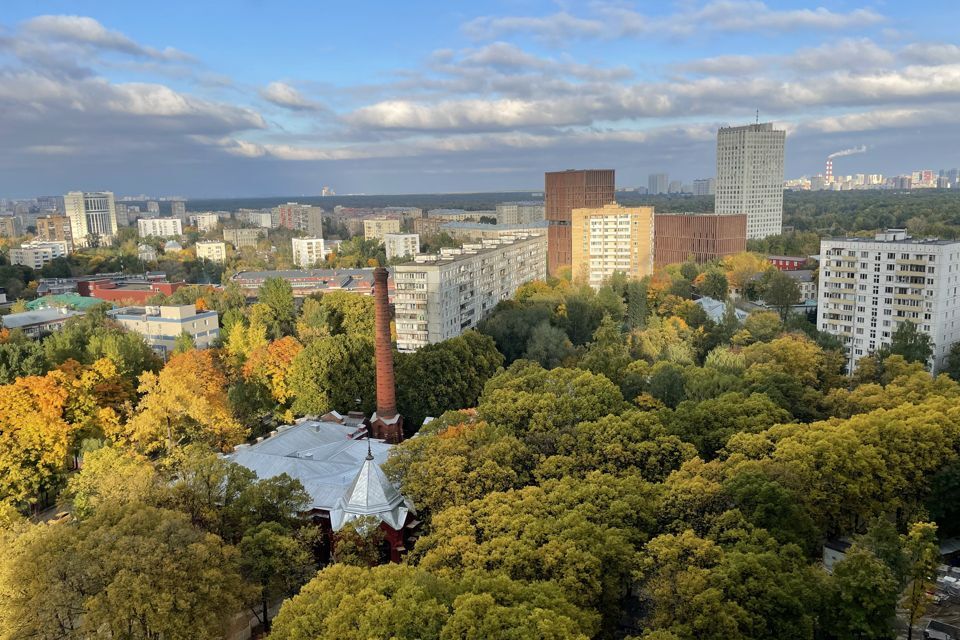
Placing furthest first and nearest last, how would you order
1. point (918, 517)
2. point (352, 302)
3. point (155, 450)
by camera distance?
point (352, 302), point (155, 450), point (918, 517)

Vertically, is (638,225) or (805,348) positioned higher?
(638,225)

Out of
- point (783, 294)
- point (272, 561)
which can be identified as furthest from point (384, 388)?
point (783, 294)

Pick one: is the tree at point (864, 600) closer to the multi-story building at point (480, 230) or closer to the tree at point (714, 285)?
the tree at point (714, 285)

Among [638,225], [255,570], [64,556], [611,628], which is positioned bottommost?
[611,628]

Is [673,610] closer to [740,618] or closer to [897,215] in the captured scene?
[740,618]

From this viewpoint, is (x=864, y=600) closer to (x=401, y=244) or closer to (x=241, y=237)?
(x=401, y=244)

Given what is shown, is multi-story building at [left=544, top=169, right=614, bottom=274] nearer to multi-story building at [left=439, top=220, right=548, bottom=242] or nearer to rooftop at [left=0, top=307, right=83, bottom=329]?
multi-story building at [left=439, top=220, right=548, bottom=242]

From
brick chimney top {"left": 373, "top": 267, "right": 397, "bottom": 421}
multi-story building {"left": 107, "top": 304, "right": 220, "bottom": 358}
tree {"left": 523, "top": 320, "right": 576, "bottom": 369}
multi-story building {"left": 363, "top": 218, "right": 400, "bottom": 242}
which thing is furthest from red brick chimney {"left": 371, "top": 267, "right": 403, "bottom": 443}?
multi-story building {"left": 363, "top": 218, "right": 400, "bottom": 242}

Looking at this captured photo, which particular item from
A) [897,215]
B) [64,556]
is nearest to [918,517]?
[64,556]
